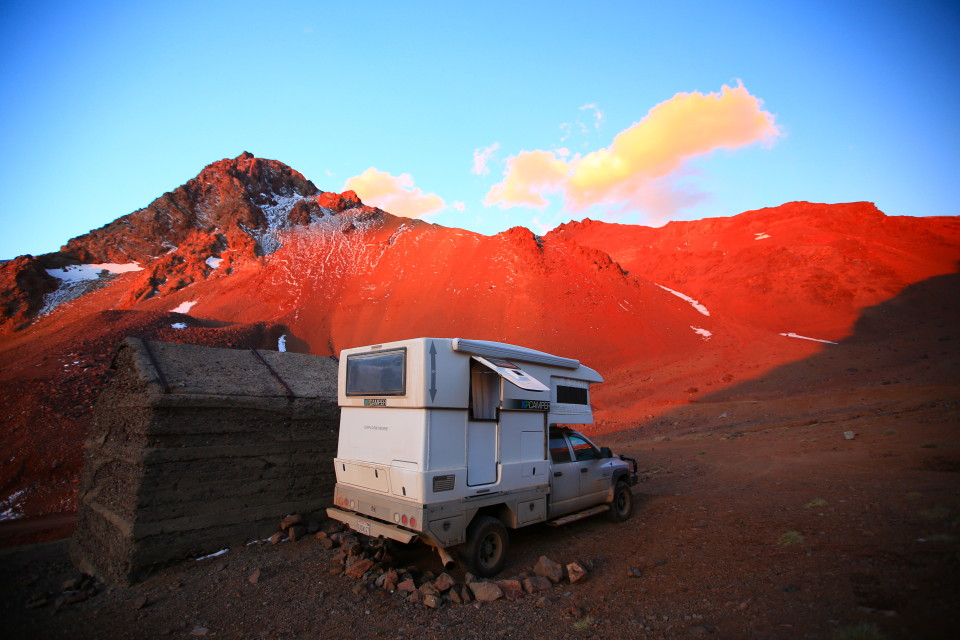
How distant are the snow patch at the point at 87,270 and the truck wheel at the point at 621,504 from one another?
66.5 m

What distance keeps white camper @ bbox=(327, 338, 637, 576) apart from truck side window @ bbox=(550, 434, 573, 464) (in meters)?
0.02

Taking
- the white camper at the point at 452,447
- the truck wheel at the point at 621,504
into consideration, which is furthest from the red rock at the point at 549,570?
the truck wheel at the point at 621,504

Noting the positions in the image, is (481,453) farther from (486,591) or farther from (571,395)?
(571,395)

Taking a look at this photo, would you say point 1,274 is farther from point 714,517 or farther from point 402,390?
point 714,517

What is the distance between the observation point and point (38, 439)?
13.3 m

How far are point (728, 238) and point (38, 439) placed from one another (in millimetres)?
85538

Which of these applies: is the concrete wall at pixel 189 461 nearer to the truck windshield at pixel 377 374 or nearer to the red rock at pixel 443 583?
the truck windshield at pixel 377 374

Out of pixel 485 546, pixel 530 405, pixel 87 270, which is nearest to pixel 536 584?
pixel 485 546

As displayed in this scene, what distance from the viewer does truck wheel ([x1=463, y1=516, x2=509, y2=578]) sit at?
5.86m

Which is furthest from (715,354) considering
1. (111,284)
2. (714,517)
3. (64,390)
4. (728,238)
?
(111,284)

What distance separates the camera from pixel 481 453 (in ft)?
20.2

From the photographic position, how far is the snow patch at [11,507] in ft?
35.9

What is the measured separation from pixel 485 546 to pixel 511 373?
91.7 inches

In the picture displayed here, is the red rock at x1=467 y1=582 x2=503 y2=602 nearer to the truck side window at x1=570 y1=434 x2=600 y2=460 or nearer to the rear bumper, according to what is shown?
the rear bumper
